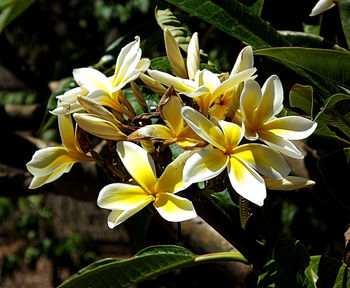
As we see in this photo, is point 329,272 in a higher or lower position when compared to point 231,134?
lower

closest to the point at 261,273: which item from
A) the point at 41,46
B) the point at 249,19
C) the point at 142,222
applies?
the point at 249,19

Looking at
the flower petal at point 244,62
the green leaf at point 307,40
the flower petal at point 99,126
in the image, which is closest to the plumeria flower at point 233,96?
the flower petal at point 244,62

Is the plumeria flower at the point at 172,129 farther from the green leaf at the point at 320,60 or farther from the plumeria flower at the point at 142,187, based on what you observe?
the green leaf at the point at 320,60

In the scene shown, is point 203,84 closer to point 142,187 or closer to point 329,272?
point 142,187

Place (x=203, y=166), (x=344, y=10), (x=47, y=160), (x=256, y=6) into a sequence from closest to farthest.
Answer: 1. (x=203, y=166)
2. (x=47, y=160)
3. (x=344, y=10)
4. (x=256, y=6)

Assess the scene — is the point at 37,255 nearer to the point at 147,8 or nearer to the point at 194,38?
the point at 147,8

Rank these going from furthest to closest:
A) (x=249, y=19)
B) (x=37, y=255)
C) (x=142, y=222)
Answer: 1. (x=37, y=255)
2. (x=142, y=222)
3. (x=249, y=19)

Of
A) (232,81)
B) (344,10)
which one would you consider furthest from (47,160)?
(344,10)
